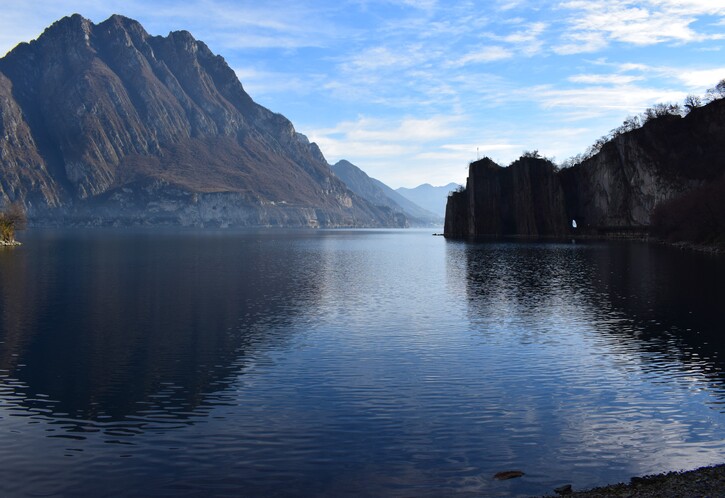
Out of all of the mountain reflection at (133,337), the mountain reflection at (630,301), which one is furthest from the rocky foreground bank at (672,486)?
the mountain reflection at (133,337)

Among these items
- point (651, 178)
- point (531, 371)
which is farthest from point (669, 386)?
point (651, 178)

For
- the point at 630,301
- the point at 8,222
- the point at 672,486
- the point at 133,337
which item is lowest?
the point at 672,486

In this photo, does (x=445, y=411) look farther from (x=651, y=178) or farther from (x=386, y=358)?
(x=651, y=178)

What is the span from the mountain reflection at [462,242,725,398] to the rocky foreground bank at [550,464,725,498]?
40.8ft

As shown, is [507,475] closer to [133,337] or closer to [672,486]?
[672,486]

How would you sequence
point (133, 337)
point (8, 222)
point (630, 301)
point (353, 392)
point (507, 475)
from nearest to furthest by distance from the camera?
point (507, 475), point (353, 392), point (133, 337), point (630, 301), point (8, 222)

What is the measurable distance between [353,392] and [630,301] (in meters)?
37.2

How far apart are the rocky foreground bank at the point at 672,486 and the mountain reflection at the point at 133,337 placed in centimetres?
1557

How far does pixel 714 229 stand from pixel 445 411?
393 feet

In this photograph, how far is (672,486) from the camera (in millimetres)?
17016

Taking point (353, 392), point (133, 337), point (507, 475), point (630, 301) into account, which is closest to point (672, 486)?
point (507, 475)

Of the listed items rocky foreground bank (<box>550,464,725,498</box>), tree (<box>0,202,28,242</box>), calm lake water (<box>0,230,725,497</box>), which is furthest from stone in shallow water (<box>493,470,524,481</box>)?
tree (<box>0,202,28,242</box>)

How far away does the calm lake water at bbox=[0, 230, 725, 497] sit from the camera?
19375 mm

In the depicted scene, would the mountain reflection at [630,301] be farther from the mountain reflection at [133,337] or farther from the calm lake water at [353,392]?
the mountain reflection at [133,337]
